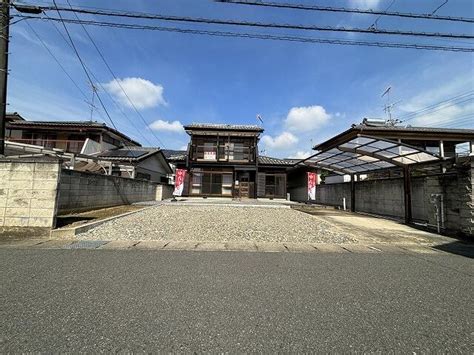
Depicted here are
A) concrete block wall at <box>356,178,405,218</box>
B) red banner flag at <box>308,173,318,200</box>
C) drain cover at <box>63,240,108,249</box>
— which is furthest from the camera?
red banner flag at <box>308,173,318,200</box>

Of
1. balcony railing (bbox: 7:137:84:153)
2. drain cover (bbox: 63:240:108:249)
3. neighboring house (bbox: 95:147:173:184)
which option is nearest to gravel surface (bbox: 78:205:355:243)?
drain cover (bbox: 63:240:108:249)

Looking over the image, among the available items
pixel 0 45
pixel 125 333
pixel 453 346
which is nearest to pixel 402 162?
pixel 453 346

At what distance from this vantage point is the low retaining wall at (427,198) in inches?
294

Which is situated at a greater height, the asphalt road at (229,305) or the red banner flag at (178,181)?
the red banner flag at (178,181)

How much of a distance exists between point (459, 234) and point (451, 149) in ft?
48.7

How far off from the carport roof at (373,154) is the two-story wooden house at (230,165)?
32.9 ft

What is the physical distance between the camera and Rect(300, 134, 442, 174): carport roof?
31.6 feet

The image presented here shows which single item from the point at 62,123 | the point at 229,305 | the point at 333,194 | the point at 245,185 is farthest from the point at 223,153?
the point at 229,305

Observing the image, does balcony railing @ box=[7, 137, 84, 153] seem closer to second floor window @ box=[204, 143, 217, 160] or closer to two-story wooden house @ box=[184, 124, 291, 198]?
two-story wooden house @ box=[184, 124, 291, 198]

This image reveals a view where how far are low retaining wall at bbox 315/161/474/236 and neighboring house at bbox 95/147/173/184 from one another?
16.5 m

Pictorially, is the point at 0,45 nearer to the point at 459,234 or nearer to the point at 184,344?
the point at 184,344

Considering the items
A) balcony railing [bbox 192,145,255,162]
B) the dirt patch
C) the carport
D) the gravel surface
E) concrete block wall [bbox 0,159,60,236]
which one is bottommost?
the gravel surface

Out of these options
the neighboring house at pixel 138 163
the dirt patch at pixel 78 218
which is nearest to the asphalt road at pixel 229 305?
the dirt patch at pixel 78 218

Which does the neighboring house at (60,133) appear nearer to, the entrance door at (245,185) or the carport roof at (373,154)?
the entrance door at (245,185)
